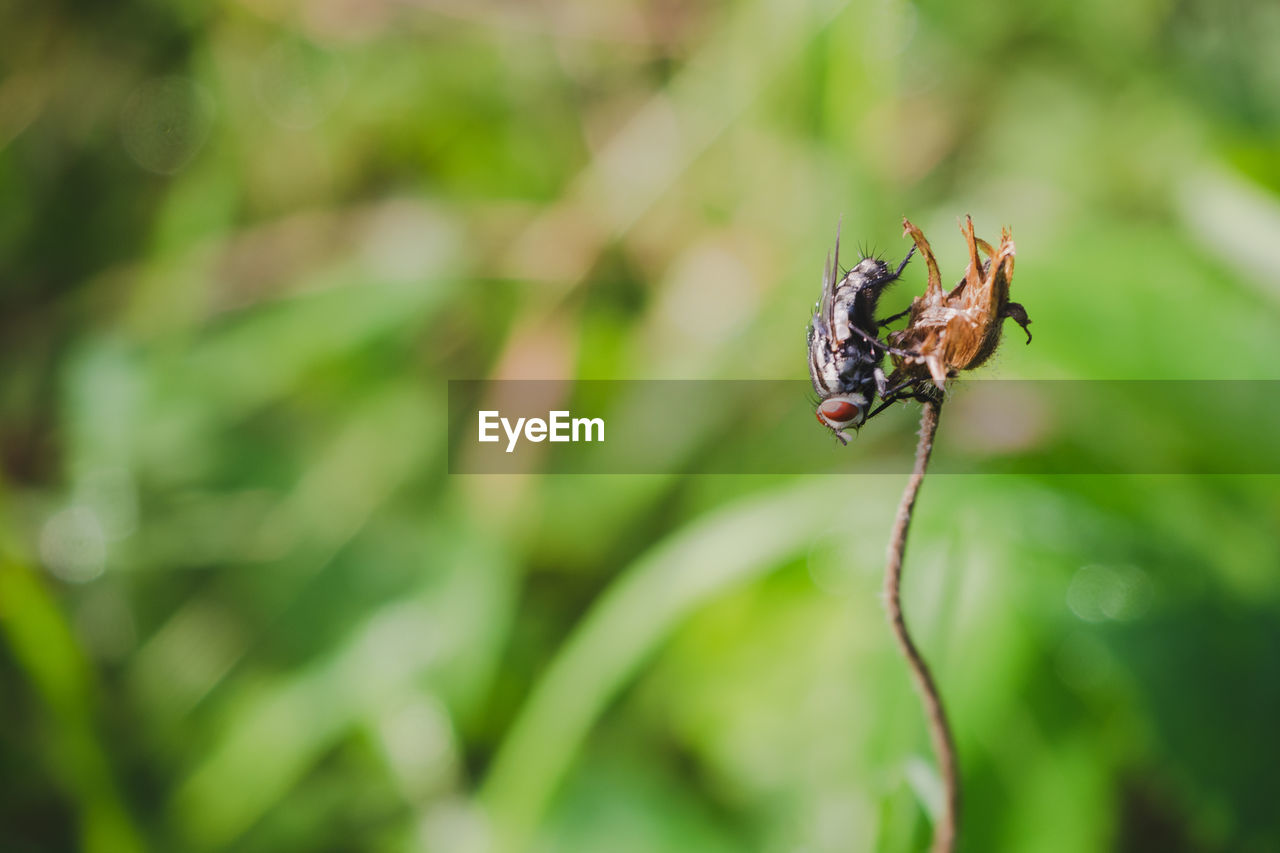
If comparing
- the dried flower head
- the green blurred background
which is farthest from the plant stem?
the green blurred background

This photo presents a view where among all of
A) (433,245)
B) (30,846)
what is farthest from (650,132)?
(30,846)

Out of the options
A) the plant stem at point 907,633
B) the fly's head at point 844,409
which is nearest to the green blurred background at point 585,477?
the plant stem at point 907,633

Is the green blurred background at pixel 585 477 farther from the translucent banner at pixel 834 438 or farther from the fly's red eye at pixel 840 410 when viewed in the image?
the fly's red eye at pixel 840 410

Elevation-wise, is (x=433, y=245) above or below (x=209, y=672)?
above

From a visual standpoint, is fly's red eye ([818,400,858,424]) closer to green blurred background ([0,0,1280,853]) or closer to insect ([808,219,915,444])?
insect ([808,219,915,444])

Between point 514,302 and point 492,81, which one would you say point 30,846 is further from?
point 492,81

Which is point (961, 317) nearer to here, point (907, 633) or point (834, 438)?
point (907, 633)
